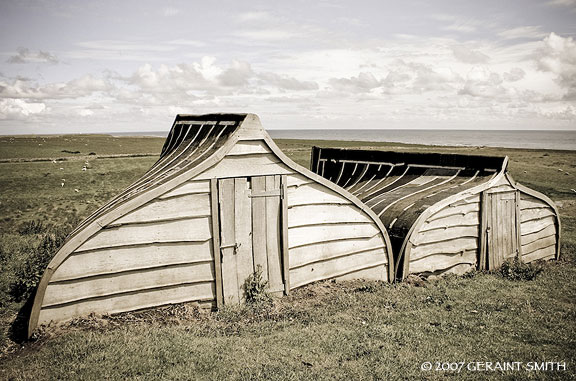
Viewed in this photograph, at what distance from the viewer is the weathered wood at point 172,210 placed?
7.89 m

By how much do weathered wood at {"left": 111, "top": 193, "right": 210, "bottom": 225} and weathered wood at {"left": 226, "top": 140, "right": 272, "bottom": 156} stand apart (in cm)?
106

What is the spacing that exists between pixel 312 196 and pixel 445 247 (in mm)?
4690

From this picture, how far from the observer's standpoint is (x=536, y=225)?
1424 centimetres

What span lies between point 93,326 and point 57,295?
0.80 metres

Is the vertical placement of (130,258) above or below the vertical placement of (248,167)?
below

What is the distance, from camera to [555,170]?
38125 mm

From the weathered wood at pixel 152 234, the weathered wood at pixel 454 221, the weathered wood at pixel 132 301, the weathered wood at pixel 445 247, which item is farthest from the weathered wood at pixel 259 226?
the weathered wood at pixel 454 221

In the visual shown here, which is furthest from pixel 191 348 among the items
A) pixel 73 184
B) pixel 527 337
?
pixel 73 184

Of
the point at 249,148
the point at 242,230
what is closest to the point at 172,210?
the point at 242,230

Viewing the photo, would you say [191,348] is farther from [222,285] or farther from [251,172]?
[251,172]

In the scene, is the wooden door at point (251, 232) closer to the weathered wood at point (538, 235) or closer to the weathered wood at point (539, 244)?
the weathered wood at point (538, 235)

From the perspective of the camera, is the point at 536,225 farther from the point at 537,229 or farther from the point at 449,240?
the point at 449,240

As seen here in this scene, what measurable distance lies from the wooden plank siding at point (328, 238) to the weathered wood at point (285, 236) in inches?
4.7

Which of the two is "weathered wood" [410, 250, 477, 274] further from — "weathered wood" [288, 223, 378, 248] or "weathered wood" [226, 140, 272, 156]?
"weathered wood" [226, 140, 272, 156]
